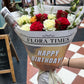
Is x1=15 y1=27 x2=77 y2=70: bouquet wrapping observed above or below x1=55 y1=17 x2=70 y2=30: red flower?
below

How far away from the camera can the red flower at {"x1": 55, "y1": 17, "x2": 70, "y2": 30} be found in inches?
23.5

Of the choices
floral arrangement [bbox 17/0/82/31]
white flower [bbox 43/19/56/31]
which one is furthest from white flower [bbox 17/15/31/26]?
white flower [bbox 43/19/56/31]

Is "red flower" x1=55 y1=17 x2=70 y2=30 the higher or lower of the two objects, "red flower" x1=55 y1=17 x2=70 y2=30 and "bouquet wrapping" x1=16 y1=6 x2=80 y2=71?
the higher

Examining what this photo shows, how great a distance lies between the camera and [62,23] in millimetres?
594

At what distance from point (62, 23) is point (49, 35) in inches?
3.4

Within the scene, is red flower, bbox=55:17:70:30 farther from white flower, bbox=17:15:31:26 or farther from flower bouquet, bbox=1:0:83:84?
white flower, bbox=17:15:31:26

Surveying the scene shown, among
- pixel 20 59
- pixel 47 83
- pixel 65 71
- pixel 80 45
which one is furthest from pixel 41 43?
pixel 80 45

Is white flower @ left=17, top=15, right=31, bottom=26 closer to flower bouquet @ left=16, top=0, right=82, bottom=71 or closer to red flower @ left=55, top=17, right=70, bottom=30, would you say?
flower bouquet @ left=16, top=0, right=82, bottom=71

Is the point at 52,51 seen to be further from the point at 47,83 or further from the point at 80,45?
the point at 80,45

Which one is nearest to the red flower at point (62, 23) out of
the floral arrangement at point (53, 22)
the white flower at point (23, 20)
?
the floral arrangement at point (53, 22)

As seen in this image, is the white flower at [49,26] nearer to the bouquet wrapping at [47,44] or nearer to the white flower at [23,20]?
the bouquet wrapping at [47,44]

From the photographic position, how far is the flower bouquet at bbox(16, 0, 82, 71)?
1.98 feet

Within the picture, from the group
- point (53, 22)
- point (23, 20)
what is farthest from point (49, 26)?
point (23, 20)

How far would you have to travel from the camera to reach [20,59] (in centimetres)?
238
